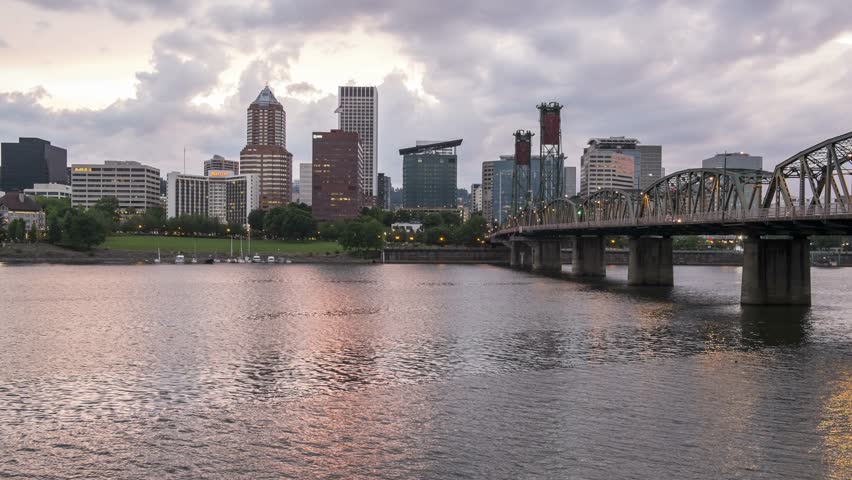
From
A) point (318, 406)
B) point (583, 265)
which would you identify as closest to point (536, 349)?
point (318, 406)

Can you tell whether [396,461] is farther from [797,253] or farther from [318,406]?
[797,253]

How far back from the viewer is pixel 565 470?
2397cm

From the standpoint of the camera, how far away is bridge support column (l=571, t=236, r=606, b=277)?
5846 inches

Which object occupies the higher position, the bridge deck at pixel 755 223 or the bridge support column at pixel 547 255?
the bridge deck at pixel 755 223

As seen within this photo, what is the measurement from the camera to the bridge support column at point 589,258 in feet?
487

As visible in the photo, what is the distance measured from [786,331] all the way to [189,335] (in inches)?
1880

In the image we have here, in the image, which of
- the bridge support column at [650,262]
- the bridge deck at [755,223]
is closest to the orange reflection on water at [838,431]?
the bridge deck at [755,223]

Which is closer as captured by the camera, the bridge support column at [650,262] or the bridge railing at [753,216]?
the bridge railing at [753,216]

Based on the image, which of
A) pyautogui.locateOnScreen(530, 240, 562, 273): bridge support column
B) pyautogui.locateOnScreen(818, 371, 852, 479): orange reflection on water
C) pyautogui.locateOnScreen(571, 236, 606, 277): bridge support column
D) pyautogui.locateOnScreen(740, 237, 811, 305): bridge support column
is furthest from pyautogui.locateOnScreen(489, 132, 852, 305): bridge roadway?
pyautogui.locateOnScreen(530, 240, 562, 273): bridge support column

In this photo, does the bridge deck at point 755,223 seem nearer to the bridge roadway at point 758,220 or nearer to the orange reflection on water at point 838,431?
the bridge roadway at point 758,220

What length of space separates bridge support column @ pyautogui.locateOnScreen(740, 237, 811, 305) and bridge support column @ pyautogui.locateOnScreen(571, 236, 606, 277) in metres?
71.2

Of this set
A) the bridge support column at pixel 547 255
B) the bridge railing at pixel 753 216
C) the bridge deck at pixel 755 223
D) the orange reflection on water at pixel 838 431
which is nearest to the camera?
the orange reflection on water at pixel 838 431

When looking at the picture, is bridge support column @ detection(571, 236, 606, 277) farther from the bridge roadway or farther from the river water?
the river water

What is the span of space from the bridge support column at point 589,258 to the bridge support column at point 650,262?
30144mm
